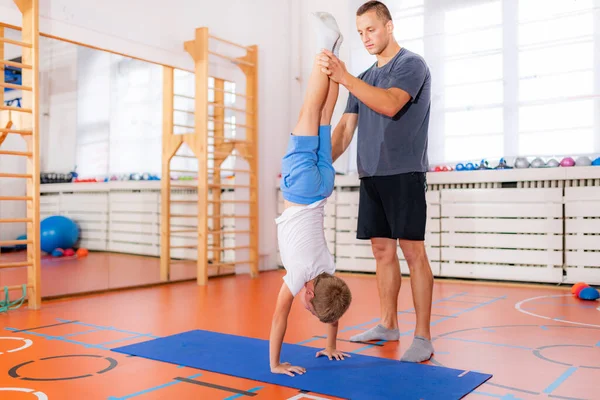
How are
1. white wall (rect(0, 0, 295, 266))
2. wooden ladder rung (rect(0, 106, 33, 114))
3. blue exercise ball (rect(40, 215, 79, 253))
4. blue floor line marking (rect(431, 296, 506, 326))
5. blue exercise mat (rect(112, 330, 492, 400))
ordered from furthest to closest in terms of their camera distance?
white wall (rect(0, 0, 295, 266)) < blue exercise ball (rect(40, 215, 79, 253)) < wooden ladder rung (rect(0, 106, 33, 114)) < blue floor line marking (rect(431, 296, 506, 326)) < blue exercise mat (rect(112, 330, 492, 400))

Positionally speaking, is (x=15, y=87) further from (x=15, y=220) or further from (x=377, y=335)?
(x=377, y=335)

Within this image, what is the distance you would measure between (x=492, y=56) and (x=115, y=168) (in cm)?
372

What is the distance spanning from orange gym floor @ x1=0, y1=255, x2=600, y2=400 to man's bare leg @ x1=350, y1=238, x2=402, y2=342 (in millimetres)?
73

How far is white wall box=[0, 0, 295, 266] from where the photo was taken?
4.45 meters

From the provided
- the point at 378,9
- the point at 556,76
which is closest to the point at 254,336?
the point at 378,9

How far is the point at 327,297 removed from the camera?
229 cm

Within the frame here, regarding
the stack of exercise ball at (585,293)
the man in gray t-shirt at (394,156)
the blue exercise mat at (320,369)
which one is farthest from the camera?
the stack of exercise ball at (585,293)

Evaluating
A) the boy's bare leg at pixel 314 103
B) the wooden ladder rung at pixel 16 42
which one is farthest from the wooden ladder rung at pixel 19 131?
the boy's bare leg at pixel 314 103

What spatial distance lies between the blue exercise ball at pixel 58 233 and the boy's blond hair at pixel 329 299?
104 inches

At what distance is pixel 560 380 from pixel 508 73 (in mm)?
3831

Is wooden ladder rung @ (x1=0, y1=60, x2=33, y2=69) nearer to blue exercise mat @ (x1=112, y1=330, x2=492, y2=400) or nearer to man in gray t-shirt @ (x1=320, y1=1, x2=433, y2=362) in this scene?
blue exercise mat @ (x1=112, y1=330, x2=492, y2=400)

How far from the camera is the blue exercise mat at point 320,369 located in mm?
2137

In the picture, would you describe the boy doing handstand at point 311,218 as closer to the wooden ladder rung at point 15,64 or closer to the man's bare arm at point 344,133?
the man's bare arm at point 344,133

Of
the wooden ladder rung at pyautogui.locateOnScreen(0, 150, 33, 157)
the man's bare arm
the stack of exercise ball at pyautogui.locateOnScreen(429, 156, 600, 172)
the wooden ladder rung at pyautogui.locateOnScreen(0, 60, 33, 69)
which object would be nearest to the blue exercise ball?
the wooden ladder rung at pyautogui.locateOnScreen(0, 150, 33, 157)
